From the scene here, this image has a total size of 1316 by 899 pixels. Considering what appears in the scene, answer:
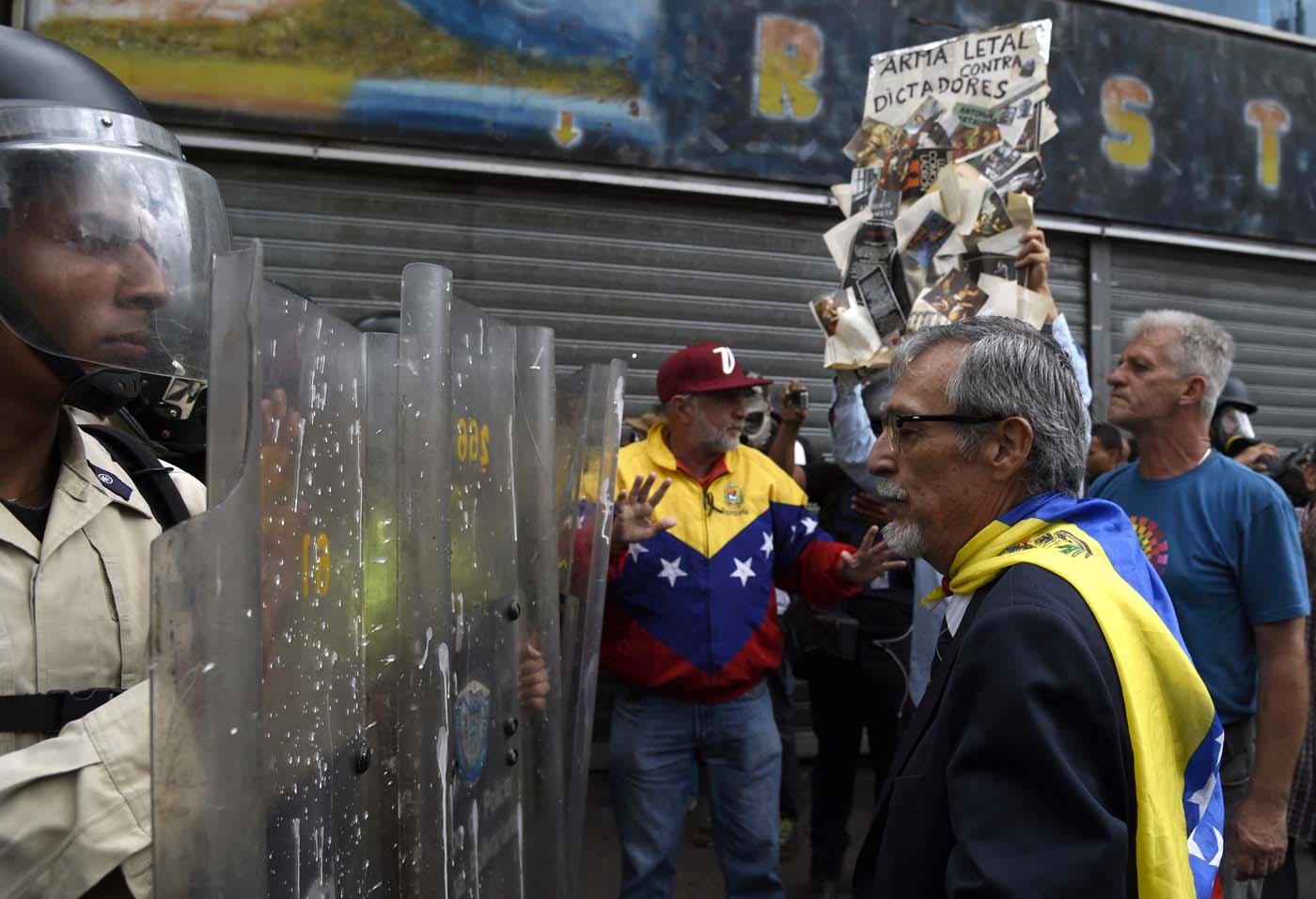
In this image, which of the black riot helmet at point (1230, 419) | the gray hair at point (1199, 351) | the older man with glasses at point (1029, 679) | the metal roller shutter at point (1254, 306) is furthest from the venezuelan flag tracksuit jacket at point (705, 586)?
the metal roller shutter at point (1254, 306)

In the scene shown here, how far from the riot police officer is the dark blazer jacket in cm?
101

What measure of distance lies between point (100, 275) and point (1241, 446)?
637cm

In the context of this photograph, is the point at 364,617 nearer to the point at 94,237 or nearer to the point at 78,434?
the point at 78,434

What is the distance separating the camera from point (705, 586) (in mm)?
3627

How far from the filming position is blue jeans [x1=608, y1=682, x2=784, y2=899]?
11.8ft

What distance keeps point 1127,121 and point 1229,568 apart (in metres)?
5.50

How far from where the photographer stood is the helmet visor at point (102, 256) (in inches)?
57.5

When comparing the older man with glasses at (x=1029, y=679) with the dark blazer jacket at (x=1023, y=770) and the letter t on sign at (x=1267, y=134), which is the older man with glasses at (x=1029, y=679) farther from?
the letter t on sign at (x=1267, y=134)

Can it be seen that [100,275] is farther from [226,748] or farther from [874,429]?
[874,429]

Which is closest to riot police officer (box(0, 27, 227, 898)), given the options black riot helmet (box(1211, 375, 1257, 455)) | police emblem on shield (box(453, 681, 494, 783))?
police emblem on shield (box(453, 681, 494, 783))

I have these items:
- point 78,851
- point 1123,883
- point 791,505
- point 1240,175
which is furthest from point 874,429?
point 1240,175

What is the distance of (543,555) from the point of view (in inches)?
87.4

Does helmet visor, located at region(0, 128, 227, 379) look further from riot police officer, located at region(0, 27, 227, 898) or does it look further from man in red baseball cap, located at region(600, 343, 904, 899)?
man in red baseball cap, located at region(600, 343, 904, 899)

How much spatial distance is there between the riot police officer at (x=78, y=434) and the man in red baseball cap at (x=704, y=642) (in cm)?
A: 198
